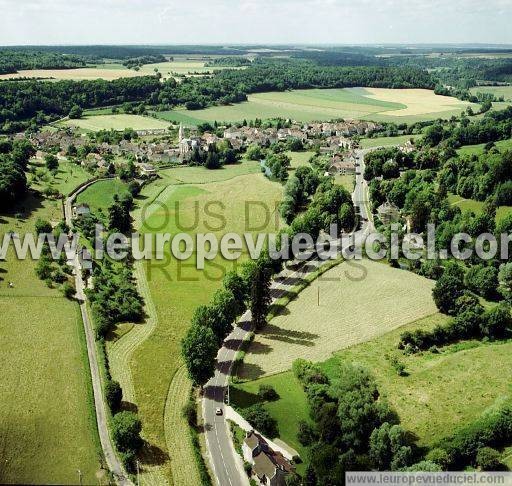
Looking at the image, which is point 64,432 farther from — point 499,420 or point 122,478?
point 499,420

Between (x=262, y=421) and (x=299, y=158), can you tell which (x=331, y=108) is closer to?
(x=299, y=158)

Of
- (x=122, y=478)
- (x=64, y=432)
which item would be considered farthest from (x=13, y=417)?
(x=122, y=478)

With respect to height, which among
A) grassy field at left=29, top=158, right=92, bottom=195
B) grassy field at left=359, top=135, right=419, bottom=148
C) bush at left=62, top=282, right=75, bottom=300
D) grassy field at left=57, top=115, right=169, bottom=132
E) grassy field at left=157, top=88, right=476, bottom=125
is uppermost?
grassy field at left=157, top=88, right=476, bottom=125

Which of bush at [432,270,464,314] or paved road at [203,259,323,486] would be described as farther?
bush at [432,270,464,314]

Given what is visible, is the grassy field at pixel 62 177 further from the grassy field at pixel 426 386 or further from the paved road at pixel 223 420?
the grassy field at pixel 426 386

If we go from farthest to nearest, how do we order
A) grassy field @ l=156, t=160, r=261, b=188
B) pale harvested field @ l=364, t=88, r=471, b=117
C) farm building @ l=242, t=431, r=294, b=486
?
pale harvested field @ l=364, t=88, r=471, b=117 < grassy field @ l=156, t=160, r=261, b=188 < farm building @ l=242, t=431, r=294, b=486

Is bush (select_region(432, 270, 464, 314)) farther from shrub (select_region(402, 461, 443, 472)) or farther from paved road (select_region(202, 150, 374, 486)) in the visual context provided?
shrub (select_region(402, 461, 443, 472))

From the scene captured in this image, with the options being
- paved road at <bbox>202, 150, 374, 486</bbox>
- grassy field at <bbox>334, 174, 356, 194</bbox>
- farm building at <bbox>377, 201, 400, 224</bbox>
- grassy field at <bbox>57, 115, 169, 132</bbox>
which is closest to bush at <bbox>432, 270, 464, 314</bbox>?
paved road at <bbox>202, 150, 374, 486</bbox>
